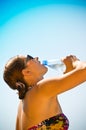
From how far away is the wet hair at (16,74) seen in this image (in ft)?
4.68

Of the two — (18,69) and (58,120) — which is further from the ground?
(18,69)

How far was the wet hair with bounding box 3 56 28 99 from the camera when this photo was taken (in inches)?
56.1

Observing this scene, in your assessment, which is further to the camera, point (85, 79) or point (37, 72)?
point (37, 72)

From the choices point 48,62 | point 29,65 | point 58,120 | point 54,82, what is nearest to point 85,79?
point 54,82

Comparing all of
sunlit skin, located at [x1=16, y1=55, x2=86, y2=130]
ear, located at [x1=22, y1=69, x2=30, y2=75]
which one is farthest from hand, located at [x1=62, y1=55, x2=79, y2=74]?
ear, located at [x1=22, y1=69, x2=30, y2=75]

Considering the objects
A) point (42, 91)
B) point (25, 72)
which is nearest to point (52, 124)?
point (42, 91)

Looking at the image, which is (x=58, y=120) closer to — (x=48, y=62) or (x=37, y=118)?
(x=37, y=118)

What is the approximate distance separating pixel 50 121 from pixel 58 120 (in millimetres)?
36

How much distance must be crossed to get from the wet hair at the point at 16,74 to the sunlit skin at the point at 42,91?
0.07 ft

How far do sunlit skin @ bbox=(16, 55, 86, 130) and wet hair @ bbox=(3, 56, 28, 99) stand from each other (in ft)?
0.07

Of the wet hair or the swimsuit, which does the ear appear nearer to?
the wet hair

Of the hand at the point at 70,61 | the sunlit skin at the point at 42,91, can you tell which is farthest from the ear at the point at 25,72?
the hand at the point at 70,61

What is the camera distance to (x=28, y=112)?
4.33 feet

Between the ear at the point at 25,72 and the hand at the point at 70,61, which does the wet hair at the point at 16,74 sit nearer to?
the ear at the point at 25,72
